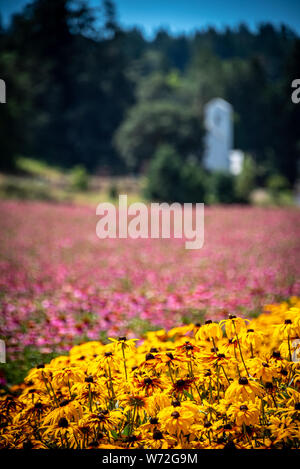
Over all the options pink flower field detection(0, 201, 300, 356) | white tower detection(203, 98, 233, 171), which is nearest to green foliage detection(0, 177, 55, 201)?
pink flower field detection(0, 201, 300, 356)

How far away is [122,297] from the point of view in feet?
16.9

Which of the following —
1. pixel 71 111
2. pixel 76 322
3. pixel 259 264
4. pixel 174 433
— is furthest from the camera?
pixel 71 111

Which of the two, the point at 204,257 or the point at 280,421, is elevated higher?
the point at 204,257

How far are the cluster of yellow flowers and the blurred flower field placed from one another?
146cm

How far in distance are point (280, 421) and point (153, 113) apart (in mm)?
32879

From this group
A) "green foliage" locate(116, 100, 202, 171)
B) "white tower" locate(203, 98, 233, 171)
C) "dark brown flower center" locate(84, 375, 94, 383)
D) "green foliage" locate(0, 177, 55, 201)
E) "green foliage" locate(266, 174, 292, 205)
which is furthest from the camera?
"white tower" locate(203, 98, 233, 171)

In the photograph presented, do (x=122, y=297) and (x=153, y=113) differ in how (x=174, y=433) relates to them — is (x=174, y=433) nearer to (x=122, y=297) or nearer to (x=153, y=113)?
(x=122, y=297)

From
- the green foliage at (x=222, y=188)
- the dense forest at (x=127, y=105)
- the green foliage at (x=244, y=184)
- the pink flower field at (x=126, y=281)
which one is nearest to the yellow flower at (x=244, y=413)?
the pink flower field at (x=126, y=281)

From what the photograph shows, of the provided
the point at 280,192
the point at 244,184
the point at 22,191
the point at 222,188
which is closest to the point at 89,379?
the point at 22,191

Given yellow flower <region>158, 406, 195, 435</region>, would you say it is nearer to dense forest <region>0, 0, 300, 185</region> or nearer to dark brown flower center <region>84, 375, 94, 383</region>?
dark brown flower center <region>84, 375, 94, 383</region>

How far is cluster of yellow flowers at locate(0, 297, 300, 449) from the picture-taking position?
62.6 inches

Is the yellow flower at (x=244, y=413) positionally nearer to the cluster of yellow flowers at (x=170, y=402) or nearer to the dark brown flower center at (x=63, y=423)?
the cluster of yellow flowers at (x=170, y=402)

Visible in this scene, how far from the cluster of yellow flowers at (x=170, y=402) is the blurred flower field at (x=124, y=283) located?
1462mm
